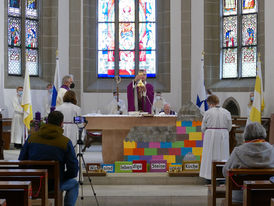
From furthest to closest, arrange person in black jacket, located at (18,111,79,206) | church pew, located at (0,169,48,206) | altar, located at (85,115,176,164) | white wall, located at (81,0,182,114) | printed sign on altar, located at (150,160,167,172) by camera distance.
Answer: white wall, located at (81,0,182,114) → altar, located at (85,115,176,164) → printed sign on altar, located at (150,160,167,172) → person in black jacket, located at (18,111,79,206) → church pew, located at (0,169,48,206)

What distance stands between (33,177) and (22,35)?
11847 mm

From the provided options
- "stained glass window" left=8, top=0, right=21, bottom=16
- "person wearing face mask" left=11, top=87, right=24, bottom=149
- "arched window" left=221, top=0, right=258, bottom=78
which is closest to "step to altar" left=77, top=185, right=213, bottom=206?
"person wearing face mask" left=11, top=87, right=24, bottom=149

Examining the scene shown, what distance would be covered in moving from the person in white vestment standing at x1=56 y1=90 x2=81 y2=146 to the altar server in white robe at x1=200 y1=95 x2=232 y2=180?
85.2 inches

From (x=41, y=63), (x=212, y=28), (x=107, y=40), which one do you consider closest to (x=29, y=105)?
(x=41, y=63)

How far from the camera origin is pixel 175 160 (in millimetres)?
10969

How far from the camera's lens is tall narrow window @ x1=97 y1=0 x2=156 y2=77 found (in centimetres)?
1825

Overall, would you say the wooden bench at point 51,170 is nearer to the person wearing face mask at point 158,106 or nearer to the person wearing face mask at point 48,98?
the person wearing face mask at point 158,106

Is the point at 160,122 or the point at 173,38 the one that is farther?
the point at 173,38

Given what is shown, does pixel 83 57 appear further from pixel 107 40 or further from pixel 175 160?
pixel 175 160

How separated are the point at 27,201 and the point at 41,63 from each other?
13012mm

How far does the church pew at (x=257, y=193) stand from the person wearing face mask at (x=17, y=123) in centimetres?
1125

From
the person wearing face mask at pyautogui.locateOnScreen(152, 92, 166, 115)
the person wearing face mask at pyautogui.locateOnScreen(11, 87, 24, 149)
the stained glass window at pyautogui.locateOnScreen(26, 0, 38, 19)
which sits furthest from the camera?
the stained glass window at pyautogui.locateOnScreen(26, 0, 38, 19)

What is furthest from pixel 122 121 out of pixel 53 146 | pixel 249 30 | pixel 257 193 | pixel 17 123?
pixel 249 30

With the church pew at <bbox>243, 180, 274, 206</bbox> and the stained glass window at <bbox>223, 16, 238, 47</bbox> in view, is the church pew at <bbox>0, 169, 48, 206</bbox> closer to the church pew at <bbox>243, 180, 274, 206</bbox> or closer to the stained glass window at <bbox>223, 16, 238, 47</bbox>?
the church pew at <bbox>243, 180, 274, 206</bbox>
